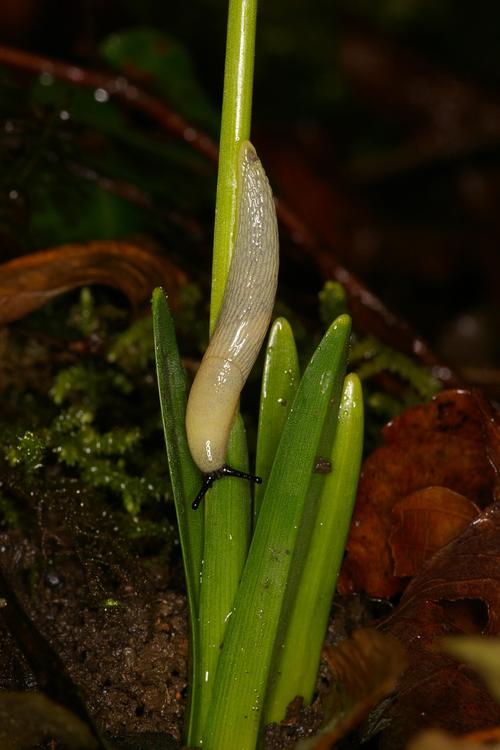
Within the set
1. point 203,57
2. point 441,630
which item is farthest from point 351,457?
point 203,57

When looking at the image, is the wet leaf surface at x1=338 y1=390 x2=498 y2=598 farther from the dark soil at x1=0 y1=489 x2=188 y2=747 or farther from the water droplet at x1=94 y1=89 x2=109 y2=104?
the water droplet at x1=94 y1=89 x2=109 y2=104

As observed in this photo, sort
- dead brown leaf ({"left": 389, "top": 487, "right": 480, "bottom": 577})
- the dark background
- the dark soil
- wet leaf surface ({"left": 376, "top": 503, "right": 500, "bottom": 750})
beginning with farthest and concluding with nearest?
1. the dark background
2. dead brown leaf ({"left": 389, "top": 487, "right": 480, "bottom": 577})
3. the dark soil
4. wet leaf surface ({"left": 376, "top": 503, "right": 500, "bottom": 750})

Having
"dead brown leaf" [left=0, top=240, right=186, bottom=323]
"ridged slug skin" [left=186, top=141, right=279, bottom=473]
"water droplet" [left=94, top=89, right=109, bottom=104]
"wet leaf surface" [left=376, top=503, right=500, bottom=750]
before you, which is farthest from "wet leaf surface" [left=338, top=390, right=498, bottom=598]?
"water droplet" [left=94, top=89, right=109, bottom=104]

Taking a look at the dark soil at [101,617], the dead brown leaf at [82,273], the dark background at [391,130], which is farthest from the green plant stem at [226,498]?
the dark background at [391,130]

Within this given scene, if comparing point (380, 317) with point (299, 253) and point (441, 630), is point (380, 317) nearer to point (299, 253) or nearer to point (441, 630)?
point (299, 253)

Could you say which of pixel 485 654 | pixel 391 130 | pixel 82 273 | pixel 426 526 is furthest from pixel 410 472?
pixel 391 130

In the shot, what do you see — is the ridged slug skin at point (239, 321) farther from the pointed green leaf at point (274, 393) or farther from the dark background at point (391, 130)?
the dark background at point (391, 130)

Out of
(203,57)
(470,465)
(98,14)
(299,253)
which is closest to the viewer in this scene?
(470,465)
